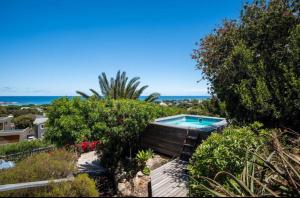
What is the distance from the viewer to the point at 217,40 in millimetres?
8328

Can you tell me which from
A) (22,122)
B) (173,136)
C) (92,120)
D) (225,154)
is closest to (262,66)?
(225,154)

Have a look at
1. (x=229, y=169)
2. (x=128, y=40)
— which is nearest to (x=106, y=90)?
(x=128, y=40)

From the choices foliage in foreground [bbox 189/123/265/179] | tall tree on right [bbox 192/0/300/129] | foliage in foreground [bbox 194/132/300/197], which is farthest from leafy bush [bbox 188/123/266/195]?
tall tree on right [bbox 192/0/300/129]

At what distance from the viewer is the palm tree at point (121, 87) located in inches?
852

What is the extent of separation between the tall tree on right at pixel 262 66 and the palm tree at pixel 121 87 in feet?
48.0

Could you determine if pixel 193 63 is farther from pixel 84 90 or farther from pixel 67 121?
pixel 84 90

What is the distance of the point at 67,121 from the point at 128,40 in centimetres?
1089

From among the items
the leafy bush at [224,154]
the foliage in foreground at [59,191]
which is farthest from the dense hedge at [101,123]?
the foliage in foreground at [59,191]

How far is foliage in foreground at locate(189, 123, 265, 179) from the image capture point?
13.5ft

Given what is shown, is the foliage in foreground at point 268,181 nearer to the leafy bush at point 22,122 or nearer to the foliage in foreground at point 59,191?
the foliage in foreground at point 59,191

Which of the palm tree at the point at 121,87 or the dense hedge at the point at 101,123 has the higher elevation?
the palm tree at the point at 121,87

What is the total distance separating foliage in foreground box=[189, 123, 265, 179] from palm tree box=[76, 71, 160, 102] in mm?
16887

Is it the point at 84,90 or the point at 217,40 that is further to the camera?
the point at 84,90

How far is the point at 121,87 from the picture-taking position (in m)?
21.8
